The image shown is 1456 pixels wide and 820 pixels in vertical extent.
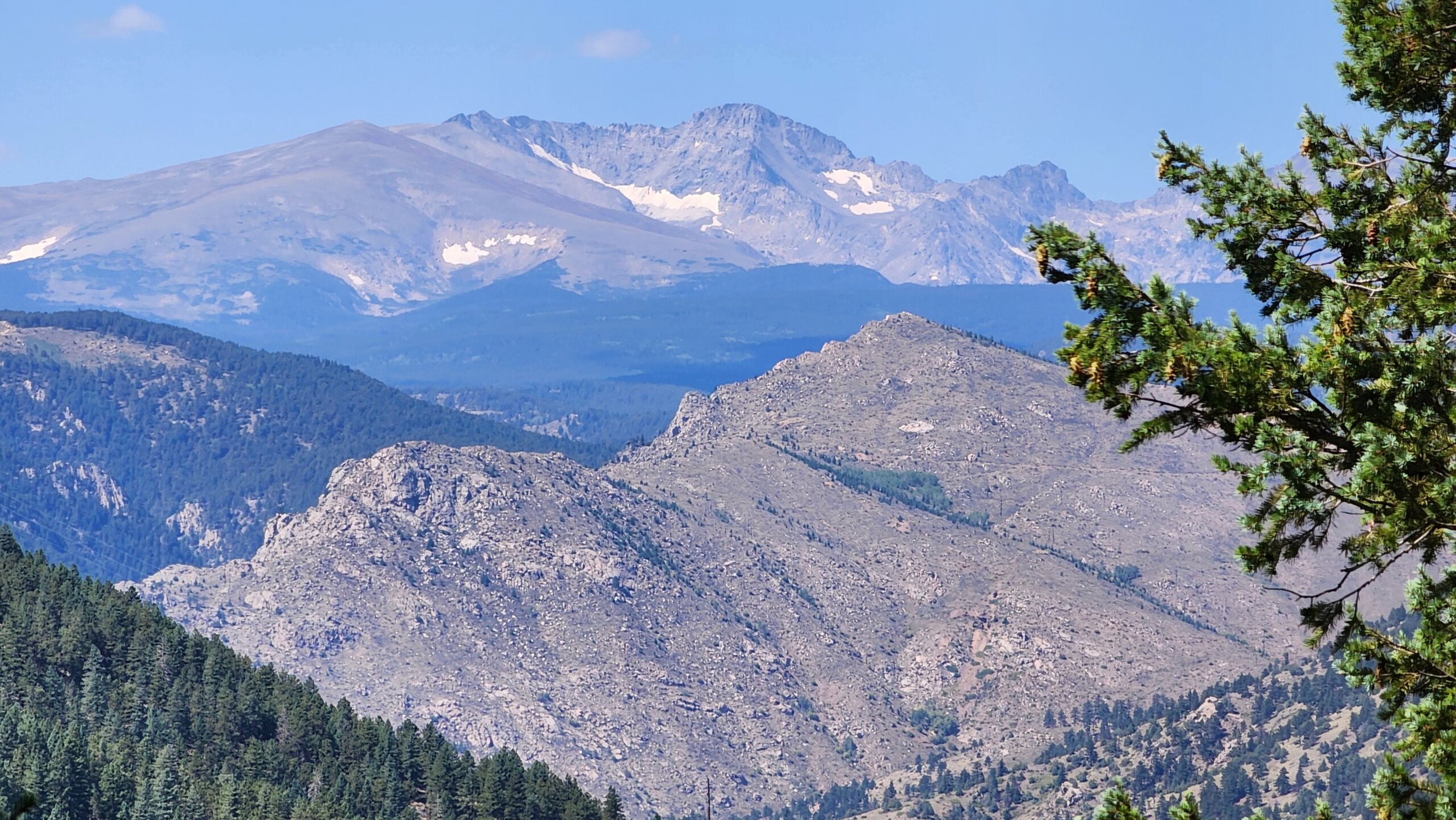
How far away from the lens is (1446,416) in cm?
3052

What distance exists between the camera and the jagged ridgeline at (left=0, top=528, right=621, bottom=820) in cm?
15412

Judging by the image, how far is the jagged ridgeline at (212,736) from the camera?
15412 cm

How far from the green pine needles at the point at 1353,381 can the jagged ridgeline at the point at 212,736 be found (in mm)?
123339

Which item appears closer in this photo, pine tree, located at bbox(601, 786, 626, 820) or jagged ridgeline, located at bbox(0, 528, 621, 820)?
jagged ridgeline, located at bbox(0, 528, 621, 820)

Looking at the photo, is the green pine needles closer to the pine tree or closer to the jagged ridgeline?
the jagged ridgeline

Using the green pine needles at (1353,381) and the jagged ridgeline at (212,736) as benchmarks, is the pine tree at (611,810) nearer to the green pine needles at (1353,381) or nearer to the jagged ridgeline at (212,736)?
the jagged ridgeline at (212,736)

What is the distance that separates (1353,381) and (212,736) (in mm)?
163024

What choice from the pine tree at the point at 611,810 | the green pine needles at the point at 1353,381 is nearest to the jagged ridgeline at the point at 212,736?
the pine tree at the point at 611,810

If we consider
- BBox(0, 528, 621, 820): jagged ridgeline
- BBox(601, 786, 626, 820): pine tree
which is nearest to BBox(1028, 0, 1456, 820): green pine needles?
BBox(0, 528, 621, 820): jagged ridgeline

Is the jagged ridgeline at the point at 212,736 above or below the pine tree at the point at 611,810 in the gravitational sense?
above

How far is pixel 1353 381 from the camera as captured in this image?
30766 mm

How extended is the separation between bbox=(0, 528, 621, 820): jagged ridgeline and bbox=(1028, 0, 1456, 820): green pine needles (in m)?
123

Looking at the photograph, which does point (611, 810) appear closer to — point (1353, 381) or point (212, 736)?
point (212, 736)

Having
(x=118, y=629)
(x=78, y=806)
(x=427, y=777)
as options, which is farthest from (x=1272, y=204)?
(x=118, y=629)
